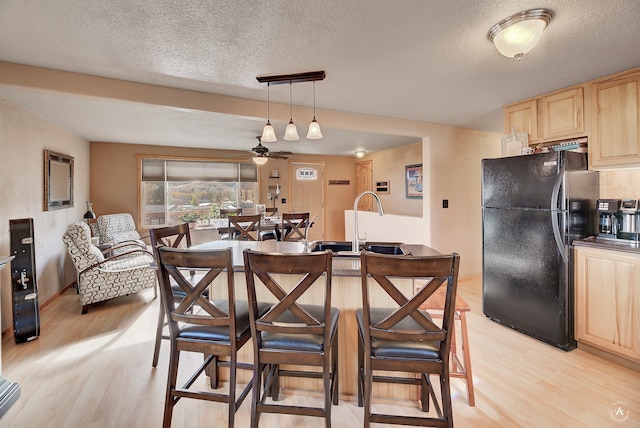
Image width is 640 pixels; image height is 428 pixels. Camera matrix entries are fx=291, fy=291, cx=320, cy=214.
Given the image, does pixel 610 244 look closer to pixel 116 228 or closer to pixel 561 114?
pixel 561 114

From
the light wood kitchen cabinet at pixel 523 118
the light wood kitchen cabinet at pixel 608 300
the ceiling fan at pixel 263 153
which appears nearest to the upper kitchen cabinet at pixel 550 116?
the light wood kitchen cabinet at pixel 523 118

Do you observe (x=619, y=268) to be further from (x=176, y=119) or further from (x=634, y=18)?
(x=176, y=119)

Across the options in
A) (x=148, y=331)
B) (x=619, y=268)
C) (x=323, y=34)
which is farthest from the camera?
(x=148, y=331)

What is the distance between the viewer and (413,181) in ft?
19.2

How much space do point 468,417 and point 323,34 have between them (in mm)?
2517

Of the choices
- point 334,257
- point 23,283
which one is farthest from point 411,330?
point 23,283

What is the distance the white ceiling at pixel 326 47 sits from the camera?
1615 millimetres

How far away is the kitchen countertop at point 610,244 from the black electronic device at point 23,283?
488 centimetres

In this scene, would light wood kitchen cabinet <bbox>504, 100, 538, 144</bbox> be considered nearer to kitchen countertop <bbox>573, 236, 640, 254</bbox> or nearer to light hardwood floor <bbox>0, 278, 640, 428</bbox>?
kitchen countertop <bbox>573, 236, 640, 254</bbox>

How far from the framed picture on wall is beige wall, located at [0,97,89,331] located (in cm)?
571

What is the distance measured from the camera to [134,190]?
5.69m

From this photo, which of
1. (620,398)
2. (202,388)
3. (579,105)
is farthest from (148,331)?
(579,105)

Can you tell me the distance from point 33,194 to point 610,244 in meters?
5.68

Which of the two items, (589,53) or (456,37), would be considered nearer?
(456,37)
